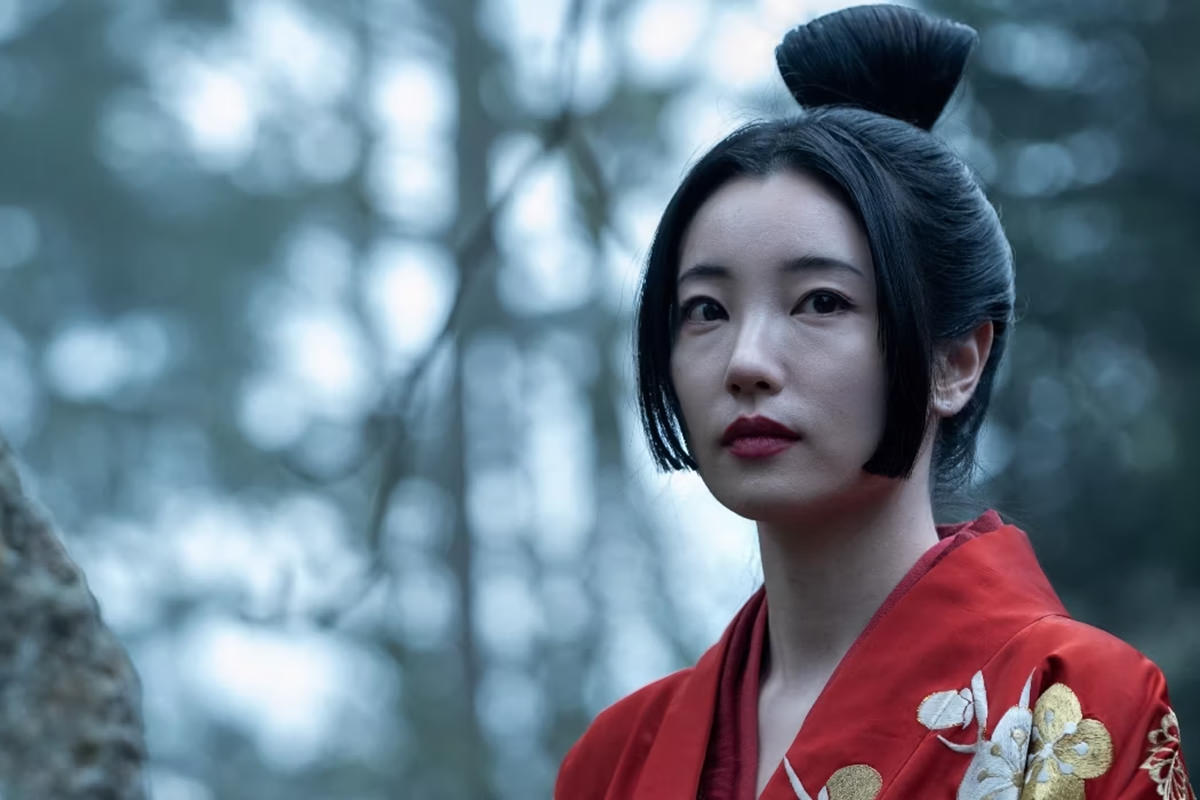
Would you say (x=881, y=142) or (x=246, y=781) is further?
(x=246, y=781)

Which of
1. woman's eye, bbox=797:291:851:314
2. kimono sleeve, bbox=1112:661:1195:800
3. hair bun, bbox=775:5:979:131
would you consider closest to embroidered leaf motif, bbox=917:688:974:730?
kimono sleeve, bbox=1112:661:1195:800

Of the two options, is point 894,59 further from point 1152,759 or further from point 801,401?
point 1152,759

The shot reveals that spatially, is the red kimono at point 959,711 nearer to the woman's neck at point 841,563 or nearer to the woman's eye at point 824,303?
the woman's neck at point 841,563

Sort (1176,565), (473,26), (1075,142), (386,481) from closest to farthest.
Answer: (386,481), (1176,565), (1075,142), (473,26)

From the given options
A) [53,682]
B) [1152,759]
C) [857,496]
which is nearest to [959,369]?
[857,496]

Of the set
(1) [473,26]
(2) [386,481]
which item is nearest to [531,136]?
(1) [473,26]

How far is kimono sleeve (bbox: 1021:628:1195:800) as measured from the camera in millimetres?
1353

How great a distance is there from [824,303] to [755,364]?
0.32 ft

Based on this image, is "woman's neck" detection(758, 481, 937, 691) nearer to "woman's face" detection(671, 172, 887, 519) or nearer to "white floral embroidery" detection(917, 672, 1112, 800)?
"woman's face" detection(671, 172, 887, 519)

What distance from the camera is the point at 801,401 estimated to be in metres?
1.51

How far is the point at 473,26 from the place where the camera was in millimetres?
7309

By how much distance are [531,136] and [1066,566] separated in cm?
309

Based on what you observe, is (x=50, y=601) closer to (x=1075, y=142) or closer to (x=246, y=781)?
(x=1075, y=142)

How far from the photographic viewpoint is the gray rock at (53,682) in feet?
5.16
